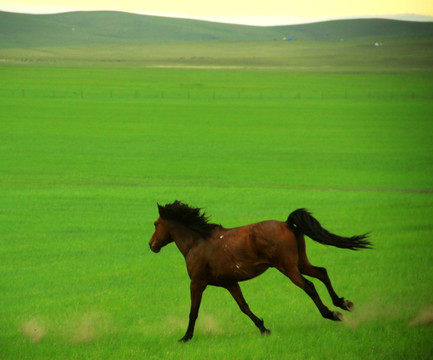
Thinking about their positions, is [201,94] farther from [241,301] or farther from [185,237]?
[241,301]

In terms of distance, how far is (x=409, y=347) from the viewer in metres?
8.83

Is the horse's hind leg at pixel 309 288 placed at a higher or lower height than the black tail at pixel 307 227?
lower

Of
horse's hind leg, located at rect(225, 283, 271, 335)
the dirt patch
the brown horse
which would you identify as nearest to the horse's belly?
the brown horse

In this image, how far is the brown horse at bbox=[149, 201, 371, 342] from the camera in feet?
27.6

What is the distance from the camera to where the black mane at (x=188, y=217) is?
923 centimetres

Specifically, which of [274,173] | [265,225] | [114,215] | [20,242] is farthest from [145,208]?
[265,225]

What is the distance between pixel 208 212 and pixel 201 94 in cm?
6909

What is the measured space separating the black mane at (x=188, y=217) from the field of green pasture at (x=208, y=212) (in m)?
1.23

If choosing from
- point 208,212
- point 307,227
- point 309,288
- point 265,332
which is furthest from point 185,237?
point 208,212

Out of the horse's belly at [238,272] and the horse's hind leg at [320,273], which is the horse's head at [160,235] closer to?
the horse's belly at [238,272]

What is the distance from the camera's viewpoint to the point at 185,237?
30.6ft

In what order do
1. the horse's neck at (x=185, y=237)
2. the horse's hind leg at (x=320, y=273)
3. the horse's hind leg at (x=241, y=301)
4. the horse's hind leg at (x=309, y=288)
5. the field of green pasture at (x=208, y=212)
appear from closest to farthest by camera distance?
the horse's hind leg at (x=309, y=288) < the horse's hind leg at (x=320, y=273) < the horse's hind leg at (x=241, y=301) < the horse's neck at (x=185, y=237) < the field of green pasture at (x=208, y=212)

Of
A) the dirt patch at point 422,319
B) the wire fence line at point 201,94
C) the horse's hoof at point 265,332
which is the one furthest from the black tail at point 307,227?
the wire fence line at point 201,94

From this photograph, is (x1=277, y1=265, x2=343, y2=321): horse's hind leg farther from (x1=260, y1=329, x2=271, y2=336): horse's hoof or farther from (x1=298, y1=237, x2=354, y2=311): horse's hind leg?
(x1=260, y1=329, x2=271, y2=336): horse's hoof
